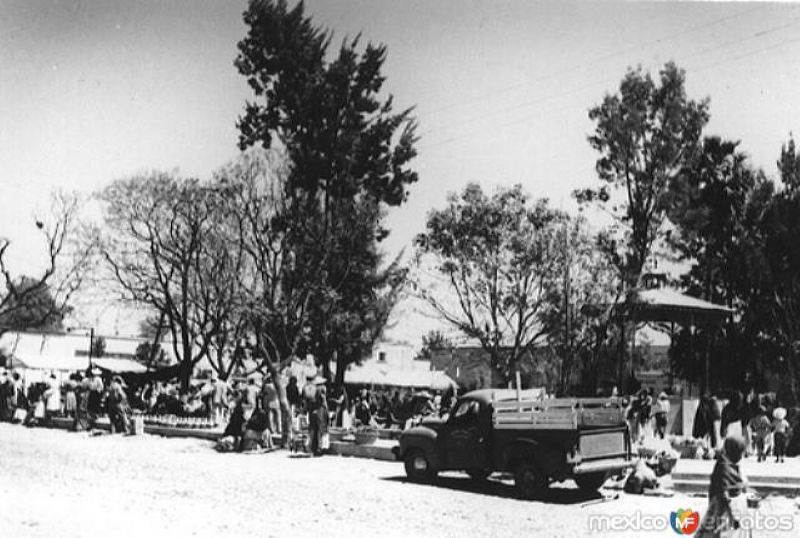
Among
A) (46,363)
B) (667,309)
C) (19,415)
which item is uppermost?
(667,309)

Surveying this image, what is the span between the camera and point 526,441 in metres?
13.0

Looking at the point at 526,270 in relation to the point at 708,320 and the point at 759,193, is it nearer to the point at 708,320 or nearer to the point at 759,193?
the point at 708,320

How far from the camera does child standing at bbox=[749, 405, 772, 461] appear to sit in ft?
56.7

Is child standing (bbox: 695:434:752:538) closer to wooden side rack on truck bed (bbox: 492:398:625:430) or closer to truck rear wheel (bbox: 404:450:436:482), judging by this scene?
wooden side rack on truck bed (bbox: 492:398:625:430)

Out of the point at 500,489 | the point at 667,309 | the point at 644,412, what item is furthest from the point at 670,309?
the point at 500,489

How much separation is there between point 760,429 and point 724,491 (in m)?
11.2

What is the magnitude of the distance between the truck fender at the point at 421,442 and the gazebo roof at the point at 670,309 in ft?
36.5

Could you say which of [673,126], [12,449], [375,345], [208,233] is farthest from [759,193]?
[12,449]

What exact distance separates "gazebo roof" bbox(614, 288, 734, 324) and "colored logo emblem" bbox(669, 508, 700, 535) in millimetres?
13773

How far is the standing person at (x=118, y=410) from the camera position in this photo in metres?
23.9

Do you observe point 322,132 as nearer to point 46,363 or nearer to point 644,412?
point 644,412

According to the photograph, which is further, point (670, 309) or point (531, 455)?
point (670, 309)

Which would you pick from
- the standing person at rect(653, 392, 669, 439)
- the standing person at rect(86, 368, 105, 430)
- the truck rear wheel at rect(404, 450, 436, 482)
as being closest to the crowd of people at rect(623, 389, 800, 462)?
the standing person at rect(653, 392, 669, 439)

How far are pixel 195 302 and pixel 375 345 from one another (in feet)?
28.3
